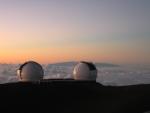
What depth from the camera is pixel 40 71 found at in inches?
1547

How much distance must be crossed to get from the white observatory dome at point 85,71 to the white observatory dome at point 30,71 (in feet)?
12.5

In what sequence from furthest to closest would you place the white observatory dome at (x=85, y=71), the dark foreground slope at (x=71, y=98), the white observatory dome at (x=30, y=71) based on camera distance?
1. the white observatory dome at (x=85, y=71)
2. the white observatory dome at (x=30, y=71)
3. the dark foreground slope at (x=71, y=98)

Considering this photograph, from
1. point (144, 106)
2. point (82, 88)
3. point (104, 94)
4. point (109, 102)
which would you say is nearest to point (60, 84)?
point (82, 88)

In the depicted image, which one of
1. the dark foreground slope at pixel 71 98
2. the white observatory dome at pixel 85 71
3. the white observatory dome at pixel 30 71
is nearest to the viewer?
the dark foreground slope at pixel 71 98

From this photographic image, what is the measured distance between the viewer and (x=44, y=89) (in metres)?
33.7

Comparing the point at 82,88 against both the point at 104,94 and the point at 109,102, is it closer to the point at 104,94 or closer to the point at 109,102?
the point at 104,94

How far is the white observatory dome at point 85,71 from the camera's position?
39781mm

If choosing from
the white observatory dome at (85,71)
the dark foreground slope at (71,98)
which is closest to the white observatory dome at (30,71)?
the dark foreground slope at (71,98)

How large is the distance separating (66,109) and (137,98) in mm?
5980

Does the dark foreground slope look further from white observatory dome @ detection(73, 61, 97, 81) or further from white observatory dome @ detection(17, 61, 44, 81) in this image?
white observatory dome @ detection(17, 61, 44, 81)

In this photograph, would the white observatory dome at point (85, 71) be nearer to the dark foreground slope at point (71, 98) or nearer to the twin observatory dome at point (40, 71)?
the twin observatory dome at point (40, 71)

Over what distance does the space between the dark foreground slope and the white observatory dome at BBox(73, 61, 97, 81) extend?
9.28ft

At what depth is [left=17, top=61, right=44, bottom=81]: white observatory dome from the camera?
38.8 metres

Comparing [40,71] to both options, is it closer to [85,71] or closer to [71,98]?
[85,71]
